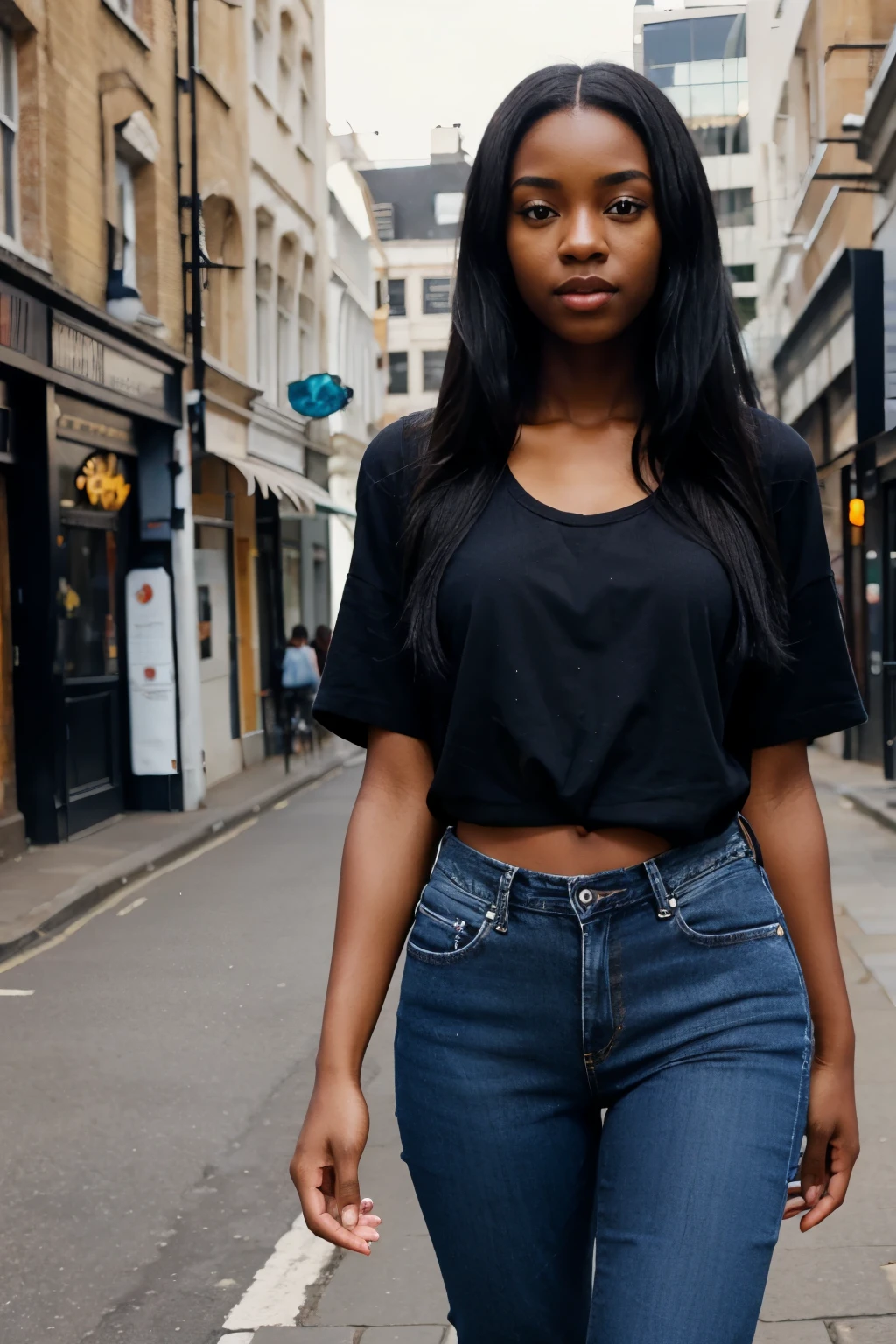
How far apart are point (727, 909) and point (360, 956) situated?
0.44 meters

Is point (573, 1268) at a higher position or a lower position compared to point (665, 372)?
lower

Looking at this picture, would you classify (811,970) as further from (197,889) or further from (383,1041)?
(197,889)

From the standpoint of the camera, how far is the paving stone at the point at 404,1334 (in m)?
3.49

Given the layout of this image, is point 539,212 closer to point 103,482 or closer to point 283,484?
point 103,482

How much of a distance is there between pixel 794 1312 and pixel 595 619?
240cm

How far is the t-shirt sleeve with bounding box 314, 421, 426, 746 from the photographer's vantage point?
1973mm

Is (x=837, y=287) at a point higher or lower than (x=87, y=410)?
higher

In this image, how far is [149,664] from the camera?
14.8 meters

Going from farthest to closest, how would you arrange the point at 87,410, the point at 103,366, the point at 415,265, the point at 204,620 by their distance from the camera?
the point at 415,265
the point at 204,620
the point at 103,366
the point at 87,410

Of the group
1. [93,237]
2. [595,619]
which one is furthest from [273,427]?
[595,619]

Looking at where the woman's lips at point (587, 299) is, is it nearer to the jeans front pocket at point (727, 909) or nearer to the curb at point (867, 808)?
the jeans front pocket at point (727, 909)

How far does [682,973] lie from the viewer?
69.2 inches

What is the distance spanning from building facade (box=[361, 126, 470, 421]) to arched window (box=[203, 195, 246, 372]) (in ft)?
117

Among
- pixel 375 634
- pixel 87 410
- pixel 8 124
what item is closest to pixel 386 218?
pixel 87 410
